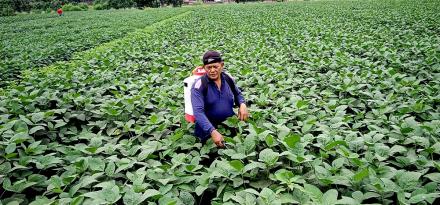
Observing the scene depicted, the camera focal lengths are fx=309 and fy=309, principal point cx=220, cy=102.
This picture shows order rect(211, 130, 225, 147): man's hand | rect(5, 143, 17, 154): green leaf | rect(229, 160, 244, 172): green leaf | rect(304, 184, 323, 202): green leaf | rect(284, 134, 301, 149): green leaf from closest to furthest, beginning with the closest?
1. rect(304, 184, 323, 202): green leaf
2. rect(229, 160, 244, 172): green leaf
3. rect(284, 134, 301, 149): green leaf
4. rect(5, 143, 17, 154): green leaf
5. rect(211, 130, 225, 147): man's hand

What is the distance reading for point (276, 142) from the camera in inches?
115

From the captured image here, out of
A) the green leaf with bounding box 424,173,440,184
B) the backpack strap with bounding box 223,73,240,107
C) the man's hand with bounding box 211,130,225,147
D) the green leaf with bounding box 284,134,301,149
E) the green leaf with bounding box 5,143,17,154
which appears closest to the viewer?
the green leaf with bounding box 424,173,440,184

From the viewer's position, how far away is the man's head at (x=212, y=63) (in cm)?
320

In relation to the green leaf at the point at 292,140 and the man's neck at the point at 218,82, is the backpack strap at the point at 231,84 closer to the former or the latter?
the man's neck at the point at 218,82

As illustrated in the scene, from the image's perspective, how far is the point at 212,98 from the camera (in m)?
3.42

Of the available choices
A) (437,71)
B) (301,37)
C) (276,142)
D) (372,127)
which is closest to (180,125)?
(276,142)

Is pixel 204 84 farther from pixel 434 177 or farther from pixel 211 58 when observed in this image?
pixel 434 177

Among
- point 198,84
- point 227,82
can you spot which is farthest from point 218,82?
point 198,84

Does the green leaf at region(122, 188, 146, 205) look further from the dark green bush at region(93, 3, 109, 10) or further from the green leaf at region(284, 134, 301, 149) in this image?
the dark green bush at region(93, 3, 109, 10)

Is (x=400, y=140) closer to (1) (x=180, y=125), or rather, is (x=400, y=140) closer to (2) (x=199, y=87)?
(2) (x=199, y=87)

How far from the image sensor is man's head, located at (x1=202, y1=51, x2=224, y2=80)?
3195 mm

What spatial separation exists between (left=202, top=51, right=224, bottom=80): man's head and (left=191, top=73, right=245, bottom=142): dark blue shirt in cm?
10

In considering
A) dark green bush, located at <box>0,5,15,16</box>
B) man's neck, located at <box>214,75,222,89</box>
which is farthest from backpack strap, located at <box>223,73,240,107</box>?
dark green bush, located at <box>0,5,15,16</box>

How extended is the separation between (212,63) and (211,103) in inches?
18.6
